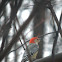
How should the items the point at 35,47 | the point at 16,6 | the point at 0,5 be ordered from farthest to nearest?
1. the point at 35,47
2. the point at 0,5
3. the point at 16,6

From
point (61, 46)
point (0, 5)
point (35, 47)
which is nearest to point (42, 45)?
point (61, 46)

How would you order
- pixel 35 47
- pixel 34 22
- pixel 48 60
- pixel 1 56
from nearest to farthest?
pixel 1 56, pixel 48 60, pixel 35 47, pixel 34 22

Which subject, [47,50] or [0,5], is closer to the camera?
[0,5]

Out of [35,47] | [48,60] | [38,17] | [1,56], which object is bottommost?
[1,56]

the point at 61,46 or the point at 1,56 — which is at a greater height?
the point at 61,46

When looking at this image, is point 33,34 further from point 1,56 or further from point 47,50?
point 1,56

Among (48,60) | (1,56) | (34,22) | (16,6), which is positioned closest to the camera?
(1,56)

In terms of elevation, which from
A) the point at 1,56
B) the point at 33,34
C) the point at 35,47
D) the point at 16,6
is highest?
the point at 33,34

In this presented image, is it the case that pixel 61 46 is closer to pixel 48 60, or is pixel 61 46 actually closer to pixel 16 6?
pixel 48 60

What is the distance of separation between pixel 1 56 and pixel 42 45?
703cm

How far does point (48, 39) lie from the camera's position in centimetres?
855

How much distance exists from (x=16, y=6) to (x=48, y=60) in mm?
1220

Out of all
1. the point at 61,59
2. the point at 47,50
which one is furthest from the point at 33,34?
the point at 61,59

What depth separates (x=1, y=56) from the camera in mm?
1555
